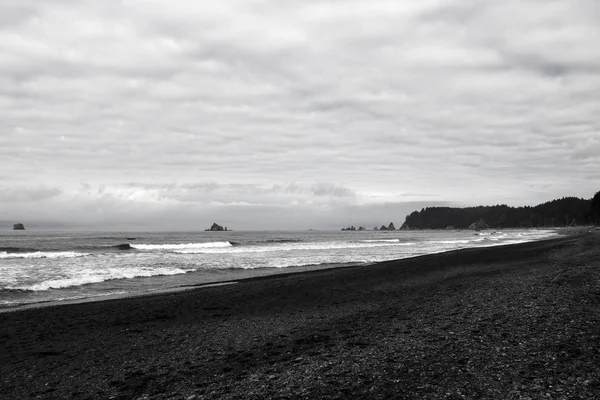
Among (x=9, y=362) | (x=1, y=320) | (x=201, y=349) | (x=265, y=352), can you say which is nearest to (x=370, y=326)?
(x=265, y=352)

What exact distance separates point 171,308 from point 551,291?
36.1 feet

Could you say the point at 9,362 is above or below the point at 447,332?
below

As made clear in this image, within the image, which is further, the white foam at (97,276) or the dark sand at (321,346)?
the white foam at (97,276)

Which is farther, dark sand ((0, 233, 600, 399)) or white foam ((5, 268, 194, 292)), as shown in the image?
white foam ((5, 268, 194, 292))

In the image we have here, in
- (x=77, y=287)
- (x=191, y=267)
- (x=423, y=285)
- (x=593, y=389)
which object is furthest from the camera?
(x=191, y=267)

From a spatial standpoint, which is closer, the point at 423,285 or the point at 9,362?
the point at 9,362

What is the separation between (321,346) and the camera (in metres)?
8.16

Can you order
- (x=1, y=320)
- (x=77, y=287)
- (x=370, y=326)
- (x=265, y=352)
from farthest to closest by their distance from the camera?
(x=77, y=287) → (x=1, y=320) → (x=370, y=326) → (x=265, y=352)

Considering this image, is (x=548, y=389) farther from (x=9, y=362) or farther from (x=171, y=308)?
(x=171, y=308)

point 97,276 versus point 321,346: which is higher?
point 321,346

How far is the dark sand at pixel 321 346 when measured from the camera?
5906mm

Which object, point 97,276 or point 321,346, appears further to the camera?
point 97,276

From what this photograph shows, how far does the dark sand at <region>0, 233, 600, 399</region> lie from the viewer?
5906 millimetres

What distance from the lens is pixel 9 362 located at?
8453 millimetres
